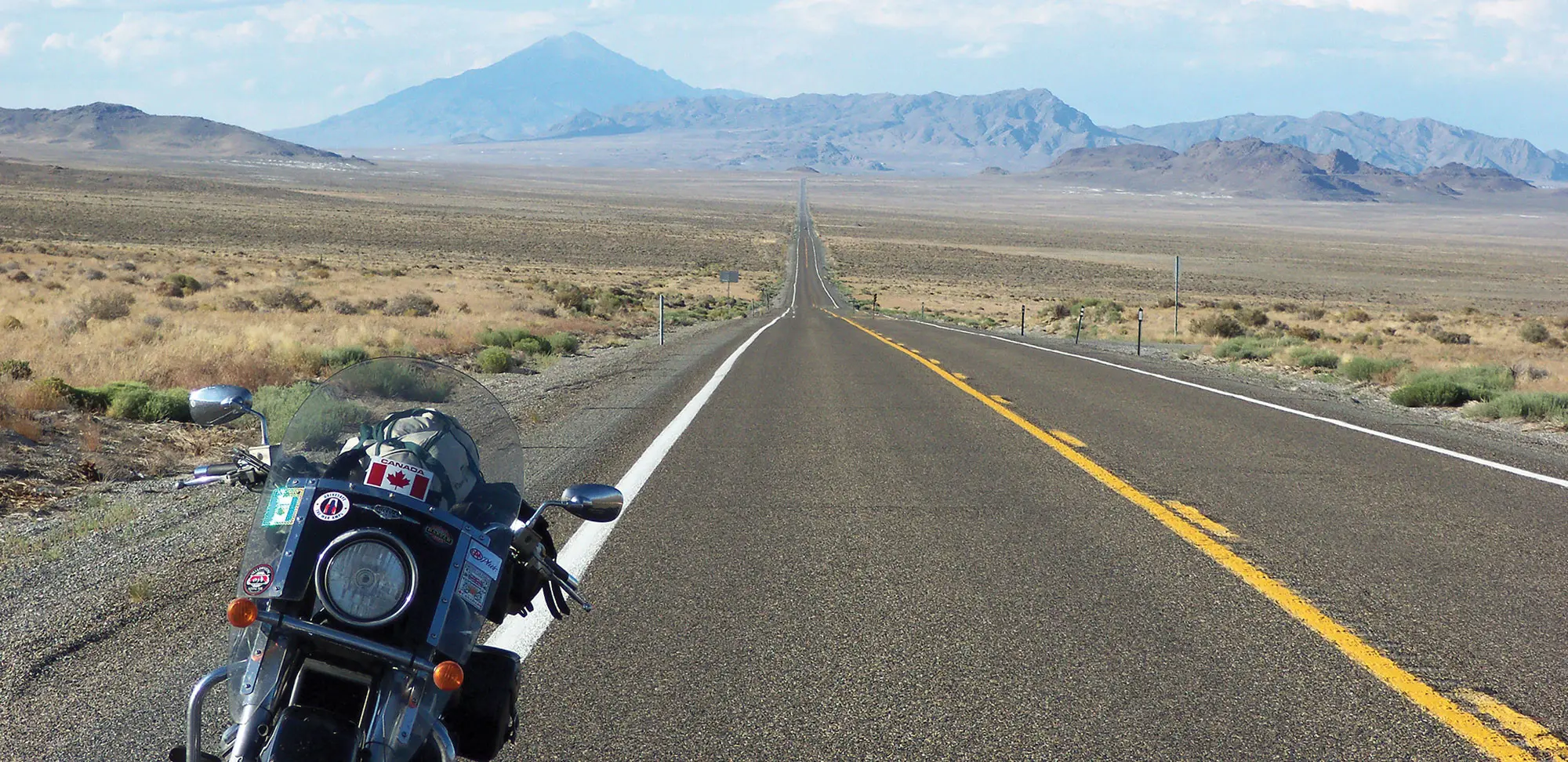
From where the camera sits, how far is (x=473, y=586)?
121 inches

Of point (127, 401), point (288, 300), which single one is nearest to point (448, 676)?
point (127, 401)

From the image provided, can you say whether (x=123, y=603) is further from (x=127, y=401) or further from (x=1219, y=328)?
(x=1219, y=328)

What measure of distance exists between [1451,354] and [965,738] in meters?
30.8

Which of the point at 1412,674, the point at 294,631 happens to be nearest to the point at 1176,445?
the point at 1412,674

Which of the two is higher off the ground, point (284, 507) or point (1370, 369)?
point (284, 507)

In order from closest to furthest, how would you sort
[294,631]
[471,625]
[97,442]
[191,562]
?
[294,631] → [471,625] → [191,562] → [97,442]

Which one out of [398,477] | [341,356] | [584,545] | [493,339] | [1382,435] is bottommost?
[493,339]

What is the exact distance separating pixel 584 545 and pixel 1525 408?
10956 millimetres

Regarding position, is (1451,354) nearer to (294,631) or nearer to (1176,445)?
(1176,445)

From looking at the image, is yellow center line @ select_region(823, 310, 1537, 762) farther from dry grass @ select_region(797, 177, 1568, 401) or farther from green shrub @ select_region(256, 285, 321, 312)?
green shrub @ select_region(256, 285, 321, 312)

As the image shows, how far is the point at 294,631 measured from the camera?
290 cm

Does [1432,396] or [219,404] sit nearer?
[219,404]

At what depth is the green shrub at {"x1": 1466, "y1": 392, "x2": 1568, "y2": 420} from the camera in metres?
12.8

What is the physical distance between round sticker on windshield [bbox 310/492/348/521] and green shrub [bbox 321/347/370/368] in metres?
14.3
